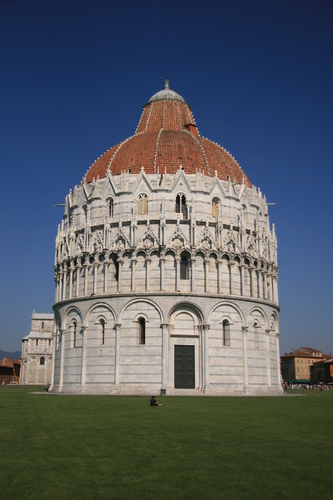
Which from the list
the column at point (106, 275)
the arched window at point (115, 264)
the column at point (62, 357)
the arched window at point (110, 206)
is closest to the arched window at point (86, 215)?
the arched window at point (110, 206)

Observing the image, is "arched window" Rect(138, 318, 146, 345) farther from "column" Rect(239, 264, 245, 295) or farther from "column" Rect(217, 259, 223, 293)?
"column" Rect(239, 264, 245, 295)

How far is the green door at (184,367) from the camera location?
130 feet

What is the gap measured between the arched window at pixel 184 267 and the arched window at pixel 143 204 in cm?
505

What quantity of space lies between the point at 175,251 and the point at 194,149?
1150cm

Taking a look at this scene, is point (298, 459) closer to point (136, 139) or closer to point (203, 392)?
point (203, 392)

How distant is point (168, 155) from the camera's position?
4662 cm

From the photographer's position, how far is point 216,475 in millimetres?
9930

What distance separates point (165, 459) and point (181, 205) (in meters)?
33.8

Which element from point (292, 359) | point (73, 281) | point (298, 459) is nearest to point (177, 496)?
point (298, 459)

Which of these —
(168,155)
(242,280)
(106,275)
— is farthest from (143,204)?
(242,280)

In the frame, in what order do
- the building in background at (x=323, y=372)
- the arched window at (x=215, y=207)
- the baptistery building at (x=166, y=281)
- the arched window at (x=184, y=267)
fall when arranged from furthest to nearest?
the building in background at (x=323, y=372)
the arched window at (x=215, y=207)
the arched window at (x=184, y=267)
the baptistery building at (x=166, y=281)

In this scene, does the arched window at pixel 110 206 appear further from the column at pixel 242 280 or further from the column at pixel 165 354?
the column at pixel 242 280

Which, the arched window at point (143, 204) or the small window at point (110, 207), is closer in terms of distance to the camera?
the arched window at point (143, 204)

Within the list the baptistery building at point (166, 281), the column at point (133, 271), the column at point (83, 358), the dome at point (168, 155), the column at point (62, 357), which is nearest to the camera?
the baptistery building at point (166, 281)
